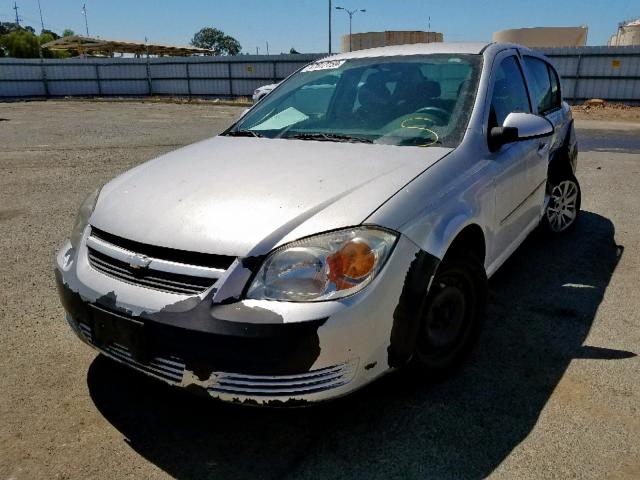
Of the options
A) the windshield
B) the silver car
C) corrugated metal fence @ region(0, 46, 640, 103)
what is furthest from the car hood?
corrugated metal fence @ region(0, 46, 640, 103)

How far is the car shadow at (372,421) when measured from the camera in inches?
79.0

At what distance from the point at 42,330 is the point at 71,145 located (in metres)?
8.99

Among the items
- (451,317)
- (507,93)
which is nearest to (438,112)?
(507,93)

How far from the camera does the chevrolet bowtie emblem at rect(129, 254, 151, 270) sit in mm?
1984

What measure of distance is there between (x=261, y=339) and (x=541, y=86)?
3416 millimetres

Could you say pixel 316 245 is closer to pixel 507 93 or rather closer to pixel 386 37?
pixel 507 93

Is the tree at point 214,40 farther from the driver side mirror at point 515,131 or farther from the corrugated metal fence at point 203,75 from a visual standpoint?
the driver side mirror at point 515,131

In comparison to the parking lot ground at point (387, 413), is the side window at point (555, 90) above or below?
above

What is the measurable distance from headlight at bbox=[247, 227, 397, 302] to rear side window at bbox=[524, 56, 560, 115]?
2.52 meters

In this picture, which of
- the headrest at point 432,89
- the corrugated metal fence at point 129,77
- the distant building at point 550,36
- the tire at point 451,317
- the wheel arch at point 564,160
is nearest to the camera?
the tire at point 451,317

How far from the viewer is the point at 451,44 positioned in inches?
135

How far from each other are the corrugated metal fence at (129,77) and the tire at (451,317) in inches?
1029

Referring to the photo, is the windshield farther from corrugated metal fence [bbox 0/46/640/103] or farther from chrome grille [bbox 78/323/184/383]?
corrugated metal fence [bbox 0/46/640/103]

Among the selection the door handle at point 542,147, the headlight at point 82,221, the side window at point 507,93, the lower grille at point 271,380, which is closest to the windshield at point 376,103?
the side window at point 507,93
